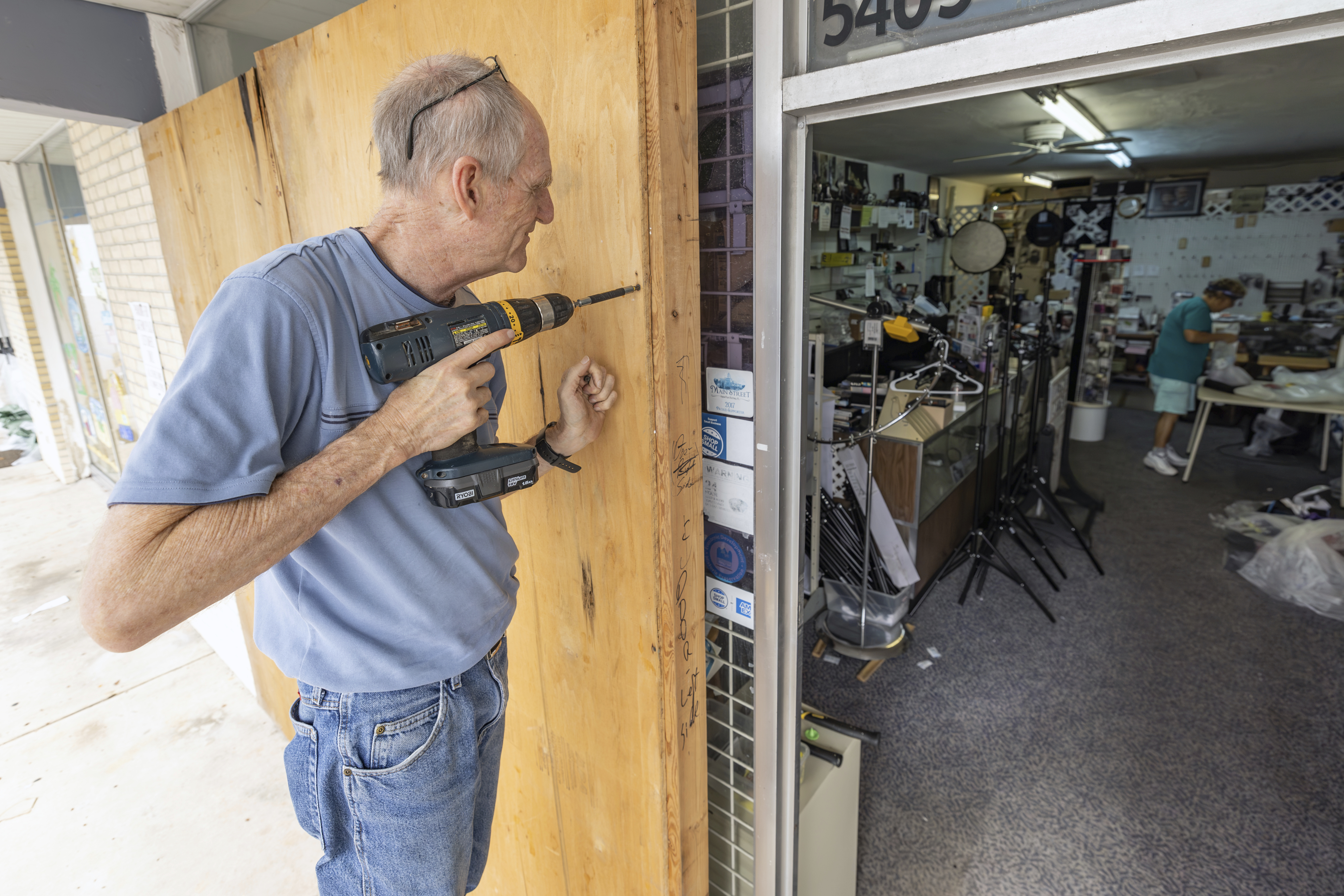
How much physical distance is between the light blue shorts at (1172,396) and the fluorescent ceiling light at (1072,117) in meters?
1.96

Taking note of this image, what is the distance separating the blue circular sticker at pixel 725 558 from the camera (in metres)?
1.29

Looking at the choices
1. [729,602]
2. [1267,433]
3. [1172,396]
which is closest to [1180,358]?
[1172,396]

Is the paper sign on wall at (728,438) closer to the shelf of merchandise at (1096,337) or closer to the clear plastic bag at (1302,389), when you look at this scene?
the clear plastic bag at (1302,389)

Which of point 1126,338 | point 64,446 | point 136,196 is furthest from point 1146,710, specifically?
point 64,446

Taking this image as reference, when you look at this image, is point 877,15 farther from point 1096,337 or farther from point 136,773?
point 1096,337

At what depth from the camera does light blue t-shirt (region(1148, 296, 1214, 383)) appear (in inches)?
206

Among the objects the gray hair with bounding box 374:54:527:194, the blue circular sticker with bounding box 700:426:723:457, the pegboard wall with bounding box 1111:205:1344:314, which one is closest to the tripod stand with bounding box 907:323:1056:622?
the blue circular sticker with bounding box 700:426:723:457

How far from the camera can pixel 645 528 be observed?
115cm

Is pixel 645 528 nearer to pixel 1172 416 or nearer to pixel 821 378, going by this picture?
pixel 821 378

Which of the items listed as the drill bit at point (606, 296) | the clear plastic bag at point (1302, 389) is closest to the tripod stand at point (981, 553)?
the clear plastic bag at point (1302, 389)

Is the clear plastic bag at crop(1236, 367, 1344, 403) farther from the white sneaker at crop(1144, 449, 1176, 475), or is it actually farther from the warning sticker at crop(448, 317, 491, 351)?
the warning sticker at crop(448, 317, 491, 351)

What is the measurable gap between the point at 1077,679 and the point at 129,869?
3474 mm

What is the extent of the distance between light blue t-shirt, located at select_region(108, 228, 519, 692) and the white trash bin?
19.7 feet

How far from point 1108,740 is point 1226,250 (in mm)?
7674
